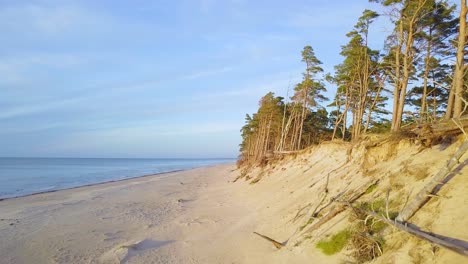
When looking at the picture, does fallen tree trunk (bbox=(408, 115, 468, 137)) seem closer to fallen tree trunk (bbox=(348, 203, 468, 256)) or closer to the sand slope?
the sand slope

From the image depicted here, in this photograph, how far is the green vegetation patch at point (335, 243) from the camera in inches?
281

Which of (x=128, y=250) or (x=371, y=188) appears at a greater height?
(x=371, y=188)

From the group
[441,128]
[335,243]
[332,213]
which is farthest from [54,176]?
[441,128]

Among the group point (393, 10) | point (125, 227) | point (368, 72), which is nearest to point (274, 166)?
point (368, 72)

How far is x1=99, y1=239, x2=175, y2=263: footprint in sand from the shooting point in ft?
27.8

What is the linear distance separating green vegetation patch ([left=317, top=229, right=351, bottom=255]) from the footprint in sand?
4860 mm

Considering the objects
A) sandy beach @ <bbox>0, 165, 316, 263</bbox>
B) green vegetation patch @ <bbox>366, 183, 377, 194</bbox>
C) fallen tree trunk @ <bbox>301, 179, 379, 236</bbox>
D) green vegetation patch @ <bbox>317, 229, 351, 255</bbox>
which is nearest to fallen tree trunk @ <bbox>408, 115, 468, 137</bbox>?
green vegetation patch @ <bbox>366, 183, 377, 194</bbox>

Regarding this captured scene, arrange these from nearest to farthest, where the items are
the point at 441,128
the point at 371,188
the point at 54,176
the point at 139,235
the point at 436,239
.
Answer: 1. the point at 436,239
2. the point at 441,128
3. the point at 371,188
4. the point at 139,235
5. the point at 54,176

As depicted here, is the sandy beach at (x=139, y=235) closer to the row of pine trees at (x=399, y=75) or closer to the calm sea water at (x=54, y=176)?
the row of pine trees at (x=399, y=75)

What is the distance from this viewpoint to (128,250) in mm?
9008

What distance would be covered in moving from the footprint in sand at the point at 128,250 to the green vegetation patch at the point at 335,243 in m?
4.86

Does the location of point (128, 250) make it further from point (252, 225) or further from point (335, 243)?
point (335, 243)

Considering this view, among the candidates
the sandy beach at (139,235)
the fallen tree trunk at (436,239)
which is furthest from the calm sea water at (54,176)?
the fallen tree trunk at (436,239)

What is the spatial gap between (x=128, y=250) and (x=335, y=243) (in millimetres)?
5668
